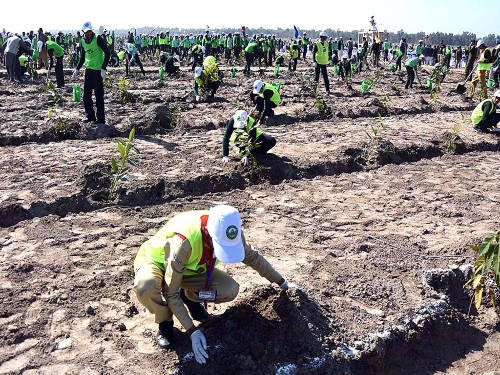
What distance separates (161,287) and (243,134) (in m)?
3.25

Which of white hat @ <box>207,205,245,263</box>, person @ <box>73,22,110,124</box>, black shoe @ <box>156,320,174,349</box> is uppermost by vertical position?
person @ <box>73,22,110,124</box>

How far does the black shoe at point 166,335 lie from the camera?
9.39 ft

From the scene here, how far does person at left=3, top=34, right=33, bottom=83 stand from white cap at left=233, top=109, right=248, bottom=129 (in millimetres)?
8916

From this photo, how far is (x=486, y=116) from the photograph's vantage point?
8109mm

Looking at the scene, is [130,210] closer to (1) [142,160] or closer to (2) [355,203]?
(1) [142,160]

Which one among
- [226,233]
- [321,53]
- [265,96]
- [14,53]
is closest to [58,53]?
[14,53]

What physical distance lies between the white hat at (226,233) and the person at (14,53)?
1162 centimetres

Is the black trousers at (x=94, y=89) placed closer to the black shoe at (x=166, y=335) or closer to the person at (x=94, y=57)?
the person at (x=94, y=57)

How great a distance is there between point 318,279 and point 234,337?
0.97 m

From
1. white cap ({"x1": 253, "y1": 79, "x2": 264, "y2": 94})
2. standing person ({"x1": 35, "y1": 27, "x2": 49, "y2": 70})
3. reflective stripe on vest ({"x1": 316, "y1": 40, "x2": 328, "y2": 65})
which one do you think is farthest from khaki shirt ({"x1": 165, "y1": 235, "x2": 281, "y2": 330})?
standing person ({"x1": 35, "y1": 27, "x2": 49, "y2": 70})

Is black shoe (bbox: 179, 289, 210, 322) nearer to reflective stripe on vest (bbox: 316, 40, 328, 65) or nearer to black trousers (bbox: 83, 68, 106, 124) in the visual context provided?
black trousers (bbox: 83, 68, 106, 124)

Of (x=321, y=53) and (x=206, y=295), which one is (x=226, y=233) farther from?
(x=321, y=53)

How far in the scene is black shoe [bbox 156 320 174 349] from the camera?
2861 millimetres

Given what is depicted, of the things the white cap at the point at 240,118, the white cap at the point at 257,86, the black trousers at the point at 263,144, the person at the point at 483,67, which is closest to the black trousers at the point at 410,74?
the person at the point at 483,67
